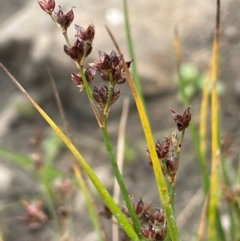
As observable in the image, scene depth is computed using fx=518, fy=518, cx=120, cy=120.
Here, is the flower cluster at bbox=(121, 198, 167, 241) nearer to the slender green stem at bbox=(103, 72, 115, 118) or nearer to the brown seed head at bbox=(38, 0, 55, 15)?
the slender green stem at bbox=(103, 72, 115, 118)

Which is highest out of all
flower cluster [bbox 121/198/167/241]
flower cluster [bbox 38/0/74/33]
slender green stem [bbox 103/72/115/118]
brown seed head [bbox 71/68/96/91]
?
flower cluster [bbox 38/0/74/33]

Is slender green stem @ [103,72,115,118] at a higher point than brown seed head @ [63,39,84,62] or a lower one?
lower

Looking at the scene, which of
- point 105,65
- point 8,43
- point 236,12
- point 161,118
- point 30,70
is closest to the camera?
point 105,65

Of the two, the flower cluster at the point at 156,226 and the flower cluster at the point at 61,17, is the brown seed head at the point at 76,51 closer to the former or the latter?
the flower cluster at the point at 61,17

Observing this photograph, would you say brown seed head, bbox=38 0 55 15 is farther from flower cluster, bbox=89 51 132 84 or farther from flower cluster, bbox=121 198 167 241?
flower cluster, bbox=121 198 167 241

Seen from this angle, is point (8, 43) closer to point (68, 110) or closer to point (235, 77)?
point (68, 110)

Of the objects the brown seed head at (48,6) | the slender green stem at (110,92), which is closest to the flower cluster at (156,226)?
the slender green stem at (110,92)

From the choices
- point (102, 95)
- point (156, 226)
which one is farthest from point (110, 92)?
point (156, 226)

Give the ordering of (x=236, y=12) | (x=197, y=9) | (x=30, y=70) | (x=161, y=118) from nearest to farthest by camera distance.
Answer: (x=236, y=12) < (x=161, y=118) < (x=197, y=9) < (x=30, y=70)

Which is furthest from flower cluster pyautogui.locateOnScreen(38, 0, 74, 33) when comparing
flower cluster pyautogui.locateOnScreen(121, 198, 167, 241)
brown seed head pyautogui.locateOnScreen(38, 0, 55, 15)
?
flower cluster pyautogui.locateOnScreen(121, 198, 167, 241)

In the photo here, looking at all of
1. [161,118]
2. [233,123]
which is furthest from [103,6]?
[233,123]

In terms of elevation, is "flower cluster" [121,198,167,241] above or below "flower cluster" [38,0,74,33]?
below
